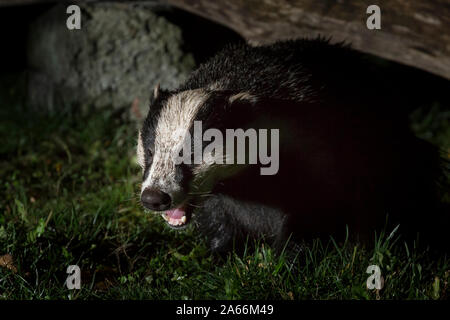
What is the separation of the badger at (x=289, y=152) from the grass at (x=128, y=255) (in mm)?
209

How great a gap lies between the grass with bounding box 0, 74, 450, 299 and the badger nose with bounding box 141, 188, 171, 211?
0.49m

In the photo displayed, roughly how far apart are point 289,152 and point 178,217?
807 millimetres

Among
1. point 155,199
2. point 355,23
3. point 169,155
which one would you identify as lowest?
point 155,199

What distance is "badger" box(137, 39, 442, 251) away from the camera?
11.1 ft

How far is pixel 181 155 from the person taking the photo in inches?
131

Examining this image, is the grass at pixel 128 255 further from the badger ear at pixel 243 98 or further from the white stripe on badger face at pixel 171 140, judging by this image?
the badger ear at pixel 243 98

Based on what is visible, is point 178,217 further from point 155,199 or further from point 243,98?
point 243,98

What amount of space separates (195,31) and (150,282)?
3.03 meters

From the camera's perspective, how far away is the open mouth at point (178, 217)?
3668mm

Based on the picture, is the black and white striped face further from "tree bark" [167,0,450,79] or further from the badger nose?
"tree bark" [167,0,450,79]

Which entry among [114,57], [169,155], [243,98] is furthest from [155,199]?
[114,57]

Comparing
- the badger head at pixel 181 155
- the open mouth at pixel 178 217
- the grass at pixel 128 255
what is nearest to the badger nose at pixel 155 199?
the badger head at pixel 181 155

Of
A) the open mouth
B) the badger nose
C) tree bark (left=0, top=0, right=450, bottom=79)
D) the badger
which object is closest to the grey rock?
tree bark (left=0, top=0, right=450, bottom=79)
